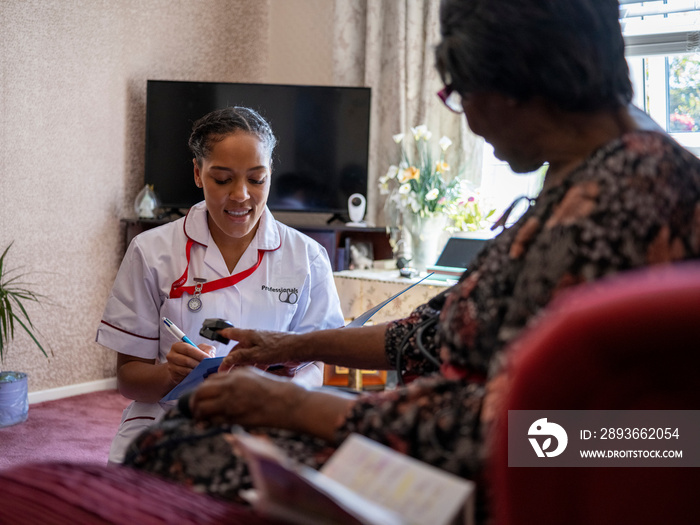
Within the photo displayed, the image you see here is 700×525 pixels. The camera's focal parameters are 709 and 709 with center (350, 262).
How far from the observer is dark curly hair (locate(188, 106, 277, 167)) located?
174 centimetres

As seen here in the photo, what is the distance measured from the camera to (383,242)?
3.99 metres

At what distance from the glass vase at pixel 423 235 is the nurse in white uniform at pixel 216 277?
1.79 metres

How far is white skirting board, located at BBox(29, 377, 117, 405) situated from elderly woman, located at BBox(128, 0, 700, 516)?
308 centimetres

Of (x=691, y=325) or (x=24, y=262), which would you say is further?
(x=24, y=262)

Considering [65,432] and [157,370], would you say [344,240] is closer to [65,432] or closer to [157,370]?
[65,432]

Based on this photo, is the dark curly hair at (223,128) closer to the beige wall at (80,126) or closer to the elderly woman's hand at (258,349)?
the elderly woman's hand at (258,349)

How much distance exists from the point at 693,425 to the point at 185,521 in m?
0.53

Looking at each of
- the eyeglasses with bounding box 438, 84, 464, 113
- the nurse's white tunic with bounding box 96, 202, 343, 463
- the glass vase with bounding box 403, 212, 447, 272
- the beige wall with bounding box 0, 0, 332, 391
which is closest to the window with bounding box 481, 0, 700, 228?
the glass vase with bounding box 403, 212, 447, 272

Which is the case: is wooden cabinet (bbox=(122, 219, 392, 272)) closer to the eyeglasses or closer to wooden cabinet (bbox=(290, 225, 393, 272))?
wooden cabinet (bbox=(290, 225, 393, 272))

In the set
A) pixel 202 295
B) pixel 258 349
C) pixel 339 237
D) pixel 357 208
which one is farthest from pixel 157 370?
pixel 357 208

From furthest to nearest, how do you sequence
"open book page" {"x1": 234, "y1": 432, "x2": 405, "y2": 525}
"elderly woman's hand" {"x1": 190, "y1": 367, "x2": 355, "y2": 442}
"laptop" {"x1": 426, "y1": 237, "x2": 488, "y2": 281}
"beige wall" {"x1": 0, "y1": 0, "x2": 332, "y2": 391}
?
"beige wall" {"x1": 0, "y1": 0, "x2": 332, "y2": 391}
"laptop" {"x1": 426, "y1": 237, "x2": 488, "y2": 281}
"elderly woman's hand" {"x1": 190, "y1": 367, "x2": 355, "y2": 442}
"open book page" {"x1": 234, "y1": 432, "x2": 405, "y2": 525}

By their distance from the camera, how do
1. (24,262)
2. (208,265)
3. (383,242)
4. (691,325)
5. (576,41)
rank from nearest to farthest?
(691,325) → (576,41) → (208,265) → (24,262) → (383,242)

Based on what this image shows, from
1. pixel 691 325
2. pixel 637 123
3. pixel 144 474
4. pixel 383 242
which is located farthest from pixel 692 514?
pixel 383 242

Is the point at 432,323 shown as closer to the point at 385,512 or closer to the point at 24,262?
the point at 385,512
